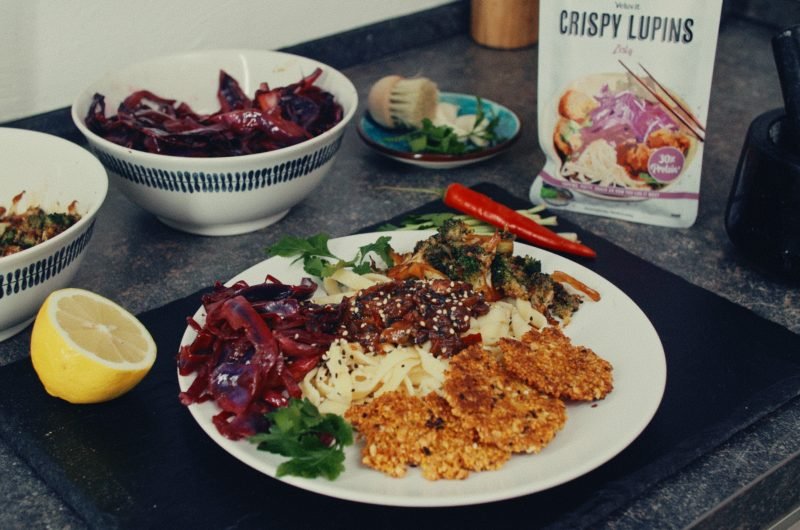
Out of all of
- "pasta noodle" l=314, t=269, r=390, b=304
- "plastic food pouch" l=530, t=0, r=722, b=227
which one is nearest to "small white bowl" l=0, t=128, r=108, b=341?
"pasta noodle" l=314, t=269, r=390, b=304

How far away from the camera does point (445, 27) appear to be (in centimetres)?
324

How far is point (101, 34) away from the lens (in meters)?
2.39

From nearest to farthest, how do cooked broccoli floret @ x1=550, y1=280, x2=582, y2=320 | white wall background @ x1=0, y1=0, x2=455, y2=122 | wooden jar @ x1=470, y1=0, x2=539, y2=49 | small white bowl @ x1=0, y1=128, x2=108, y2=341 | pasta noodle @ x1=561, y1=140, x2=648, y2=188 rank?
small white bowl @ x1=0, y1=128, x2=108, y2=341 → cooked broccoli floret @ x1=550, y1=280, x2=582, y2=320 → pasta noodle @ x1=561, y1=140, x2=648, y2=188 → white wall background @ x1=0, y1=0, x2=455, y2=122 → wooden jar @ x1=470, y1=0, x2=539, y2=49

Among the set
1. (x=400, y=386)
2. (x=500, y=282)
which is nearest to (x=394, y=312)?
(x=400, y=386)

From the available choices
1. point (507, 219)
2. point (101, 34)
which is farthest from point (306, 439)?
point (101, 34)

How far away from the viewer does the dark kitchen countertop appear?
55.0 inches

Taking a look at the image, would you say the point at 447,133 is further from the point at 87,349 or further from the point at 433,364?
the point at 87,349

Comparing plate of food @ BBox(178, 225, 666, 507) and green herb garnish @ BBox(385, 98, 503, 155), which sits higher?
plate of food @ BBox(178, 225, 666, 507)

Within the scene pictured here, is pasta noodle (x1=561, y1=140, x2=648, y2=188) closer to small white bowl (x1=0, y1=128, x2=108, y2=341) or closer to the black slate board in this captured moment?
the black slate board

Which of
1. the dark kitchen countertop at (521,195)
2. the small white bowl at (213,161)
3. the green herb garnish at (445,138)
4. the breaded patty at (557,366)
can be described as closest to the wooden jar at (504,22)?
the dark kitchen countertop at (521,195)

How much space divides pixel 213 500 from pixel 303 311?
0.38 metres

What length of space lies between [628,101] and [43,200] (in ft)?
3.95

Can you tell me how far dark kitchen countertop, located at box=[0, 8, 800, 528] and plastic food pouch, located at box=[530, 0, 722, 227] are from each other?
9 cm

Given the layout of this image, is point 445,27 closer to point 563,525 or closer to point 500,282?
point 500,282
